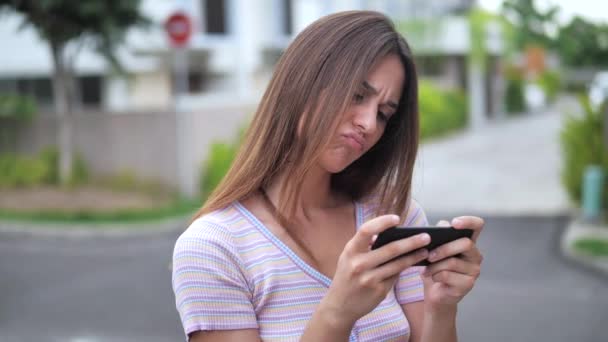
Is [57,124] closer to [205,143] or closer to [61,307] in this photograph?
[205,143]

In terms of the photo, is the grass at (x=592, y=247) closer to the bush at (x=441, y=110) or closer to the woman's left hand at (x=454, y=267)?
the woman's left hand at (x=454, y=267)

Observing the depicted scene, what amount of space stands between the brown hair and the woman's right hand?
28 cm

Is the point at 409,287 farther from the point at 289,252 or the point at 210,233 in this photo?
the point at 210,233

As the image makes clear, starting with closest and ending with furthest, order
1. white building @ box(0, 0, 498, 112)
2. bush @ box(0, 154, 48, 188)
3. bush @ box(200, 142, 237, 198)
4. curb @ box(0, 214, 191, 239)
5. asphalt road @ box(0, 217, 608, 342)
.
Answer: asphalt road @ box(0, 217, 608, 342)
curb @ box(0, 214, 191, 239)
bush @ box(200, 142, 237, 198)
bush @ box(0, 154, 48, 188)
white building @ box(0, 0, 498, 112)

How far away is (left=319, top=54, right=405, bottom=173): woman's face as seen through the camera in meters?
1.59

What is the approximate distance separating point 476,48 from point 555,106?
12.8m

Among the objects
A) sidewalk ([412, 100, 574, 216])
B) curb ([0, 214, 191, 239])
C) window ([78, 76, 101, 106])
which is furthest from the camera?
window ([78, 76, 101, 106])

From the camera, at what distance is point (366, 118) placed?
1.59 metres

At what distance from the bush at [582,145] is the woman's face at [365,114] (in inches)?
368

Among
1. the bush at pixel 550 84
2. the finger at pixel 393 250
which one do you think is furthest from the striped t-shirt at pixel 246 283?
the bush at pixel 550 84

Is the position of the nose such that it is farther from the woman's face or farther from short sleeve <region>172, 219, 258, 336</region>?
short sleeve <region>172, 219, 258, 336</region>

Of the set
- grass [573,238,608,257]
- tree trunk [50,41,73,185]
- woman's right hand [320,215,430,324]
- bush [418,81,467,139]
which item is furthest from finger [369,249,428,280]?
bush [418,81,467,139]

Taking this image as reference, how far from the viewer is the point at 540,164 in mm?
16562

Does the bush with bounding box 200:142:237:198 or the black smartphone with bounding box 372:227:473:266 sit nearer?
the black smartphone with bounding box 372:227:473:266
